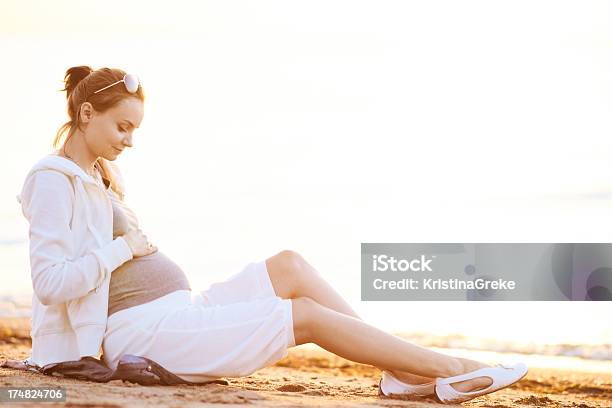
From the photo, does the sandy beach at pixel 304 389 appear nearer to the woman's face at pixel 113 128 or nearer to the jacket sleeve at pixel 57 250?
the jacket sleeve at pixel 57 250

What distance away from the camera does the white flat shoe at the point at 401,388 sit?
2422mm

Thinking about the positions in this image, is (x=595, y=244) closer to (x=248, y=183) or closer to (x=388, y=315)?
(x=388, y=315)

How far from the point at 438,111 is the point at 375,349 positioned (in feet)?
7.41

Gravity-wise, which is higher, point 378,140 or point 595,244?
point 378,140

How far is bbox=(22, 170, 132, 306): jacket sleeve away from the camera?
2268 mm

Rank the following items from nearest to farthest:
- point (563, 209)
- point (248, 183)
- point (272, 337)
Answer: point (272, 337), point (563, 209), point (248, 183)

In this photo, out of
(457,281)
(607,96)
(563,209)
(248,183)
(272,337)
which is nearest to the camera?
(272,337)

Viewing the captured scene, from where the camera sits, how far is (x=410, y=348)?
92.9 inches

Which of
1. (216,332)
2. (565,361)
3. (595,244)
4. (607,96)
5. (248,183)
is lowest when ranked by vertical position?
(565,361)

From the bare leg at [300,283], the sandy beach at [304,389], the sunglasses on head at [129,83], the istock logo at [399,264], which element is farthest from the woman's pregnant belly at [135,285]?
the istock logo at [399,264]

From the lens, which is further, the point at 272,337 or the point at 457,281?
the point at 457,281

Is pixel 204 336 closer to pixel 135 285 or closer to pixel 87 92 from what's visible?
pixel 135 285

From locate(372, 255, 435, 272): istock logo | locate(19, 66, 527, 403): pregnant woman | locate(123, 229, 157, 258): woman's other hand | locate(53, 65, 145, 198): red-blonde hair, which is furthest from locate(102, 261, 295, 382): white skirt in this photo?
locate(372, 255, 435, 272): istock logo

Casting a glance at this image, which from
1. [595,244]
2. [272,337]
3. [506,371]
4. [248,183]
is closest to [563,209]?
[595,244]
